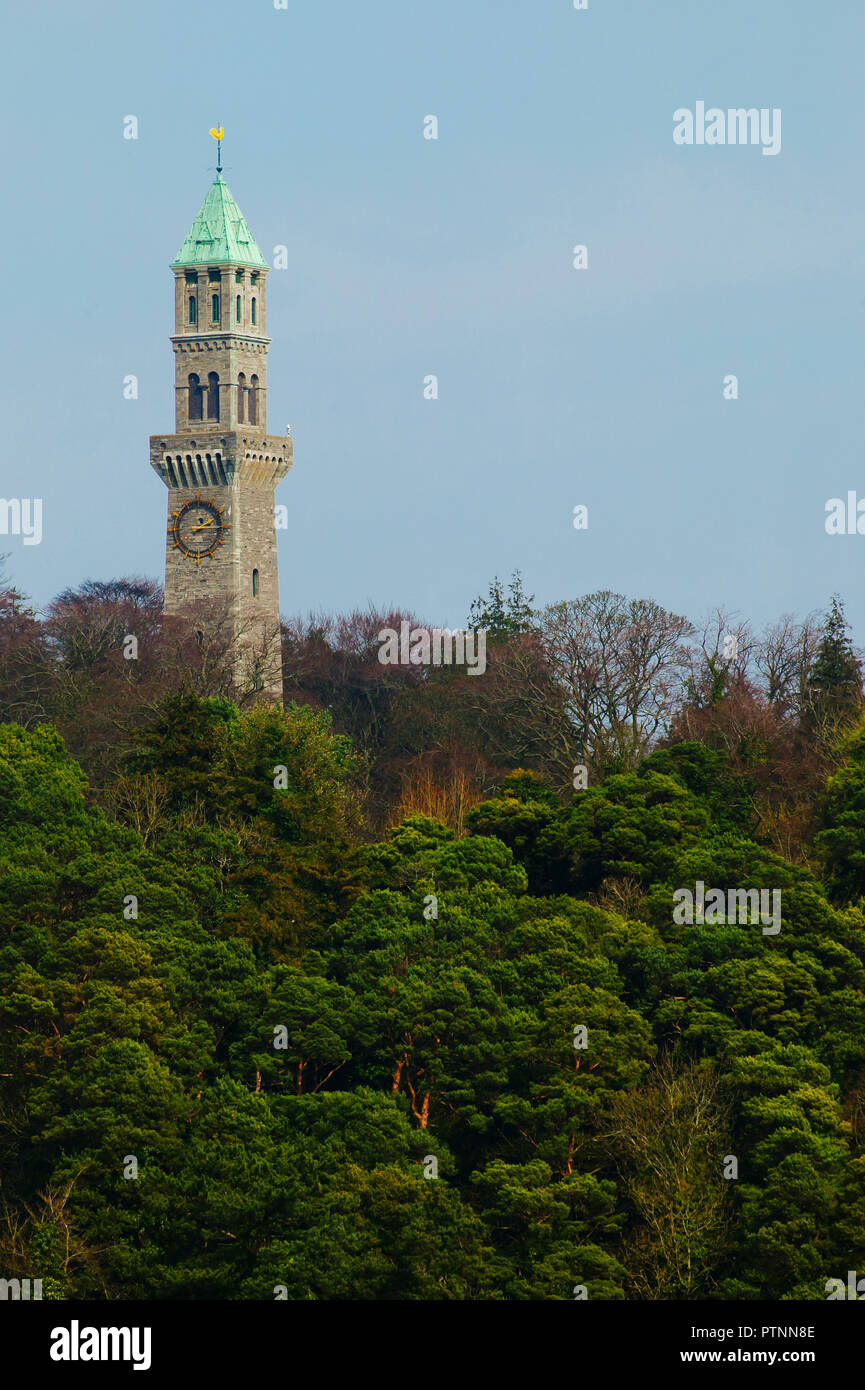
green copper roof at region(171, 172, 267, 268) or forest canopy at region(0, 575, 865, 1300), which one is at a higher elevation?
green copper roof at region(171, 172, 267, 268)

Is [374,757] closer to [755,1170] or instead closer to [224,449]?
[224,449]

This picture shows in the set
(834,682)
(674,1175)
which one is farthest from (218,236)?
(674,1175)

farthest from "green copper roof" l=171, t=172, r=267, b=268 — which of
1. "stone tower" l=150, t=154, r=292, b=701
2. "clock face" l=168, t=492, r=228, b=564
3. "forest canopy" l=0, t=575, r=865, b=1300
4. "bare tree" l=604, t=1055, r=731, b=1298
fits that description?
"bare tree" l=604, t=1055, r=731, b=1298

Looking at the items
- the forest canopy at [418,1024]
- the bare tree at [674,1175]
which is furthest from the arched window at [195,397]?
the bare tree at [674,1175]

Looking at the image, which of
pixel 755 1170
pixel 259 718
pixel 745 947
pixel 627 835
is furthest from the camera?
pixel 259 718

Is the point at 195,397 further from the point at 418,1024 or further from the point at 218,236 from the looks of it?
the point at 418,1024

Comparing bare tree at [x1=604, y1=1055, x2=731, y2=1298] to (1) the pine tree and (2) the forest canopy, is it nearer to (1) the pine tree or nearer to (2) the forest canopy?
(2) the forest canopy
